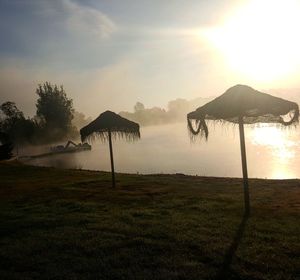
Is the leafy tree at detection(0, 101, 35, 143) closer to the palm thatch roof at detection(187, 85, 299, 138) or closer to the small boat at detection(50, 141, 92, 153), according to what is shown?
the small boat at detection(50, 141, 92, 153)

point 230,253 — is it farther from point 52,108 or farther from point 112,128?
point 52,108

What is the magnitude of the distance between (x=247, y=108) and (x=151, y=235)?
4.86 m

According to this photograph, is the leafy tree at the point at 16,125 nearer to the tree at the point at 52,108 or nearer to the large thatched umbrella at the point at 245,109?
the tree at the point at 52,108

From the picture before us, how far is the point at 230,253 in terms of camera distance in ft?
27.5

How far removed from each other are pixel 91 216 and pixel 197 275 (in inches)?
231

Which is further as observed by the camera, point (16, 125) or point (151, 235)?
point (16, 125)

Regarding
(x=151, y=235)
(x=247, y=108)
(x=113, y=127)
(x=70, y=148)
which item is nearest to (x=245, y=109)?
(x=247, y=108)

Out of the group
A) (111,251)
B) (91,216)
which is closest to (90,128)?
(91,216)

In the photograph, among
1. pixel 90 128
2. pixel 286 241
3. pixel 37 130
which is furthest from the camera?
pixel 37 130

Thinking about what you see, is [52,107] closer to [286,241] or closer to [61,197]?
[61,197]

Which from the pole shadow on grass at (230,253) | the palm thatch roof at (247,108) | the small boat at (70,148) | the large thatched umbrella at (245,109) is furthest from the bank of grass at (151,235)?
the small boat at (70,148)

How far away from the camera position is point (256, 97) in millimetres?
11891

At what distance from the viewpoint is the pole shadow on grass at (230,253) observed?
7.24 metres

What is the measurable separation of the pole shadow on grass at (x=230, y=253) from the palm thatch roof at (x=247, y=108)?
319 centimetres
